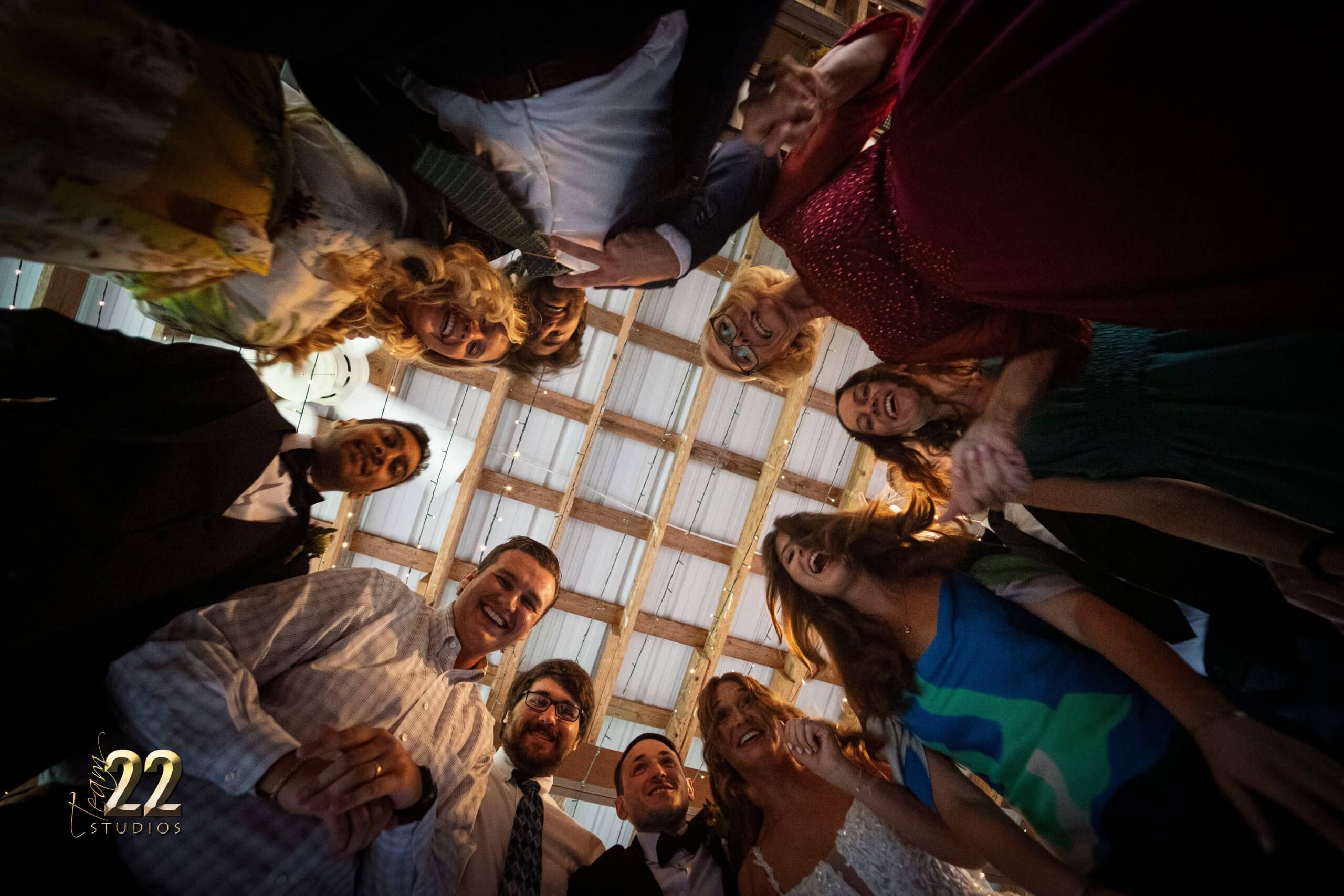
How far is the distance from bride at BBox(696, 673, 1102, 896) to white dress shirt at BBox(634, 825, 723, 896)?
11 centimetres

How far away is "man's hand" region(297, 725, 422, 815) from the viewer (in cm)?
173

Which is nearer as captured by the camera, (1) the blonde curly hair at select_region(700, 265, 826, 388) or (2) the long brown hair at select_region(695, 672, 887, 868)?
(1) the blonde curly hair at select_region(700, 265, 826, 388)

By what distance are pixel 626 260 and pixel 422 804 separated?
1894mm

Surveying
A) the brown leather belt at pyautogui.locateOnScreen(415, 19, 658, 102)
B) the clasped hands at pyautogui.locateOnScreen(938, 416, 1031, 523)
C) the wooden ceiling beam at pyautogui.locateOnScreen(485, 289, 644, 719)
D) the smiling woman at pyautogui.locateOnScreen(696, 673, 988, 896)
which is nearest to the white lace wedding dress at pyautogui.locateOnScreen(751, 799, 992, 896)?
the smiling woman at pyautogui.locateOnScreen(696, 673, 988, 896)

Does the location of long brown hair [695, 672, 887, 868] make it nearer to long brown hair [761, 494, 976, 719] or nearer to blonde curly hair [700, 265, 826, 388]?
long brown hair [761, 494, 976, 719]

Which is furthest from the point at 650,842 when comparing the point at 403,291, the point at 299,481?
the point at 403,291

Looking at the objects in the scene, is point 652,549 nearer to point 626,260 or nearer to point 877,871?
point 877,871

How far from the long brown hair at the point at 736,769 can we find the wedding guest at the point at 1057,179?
195cm

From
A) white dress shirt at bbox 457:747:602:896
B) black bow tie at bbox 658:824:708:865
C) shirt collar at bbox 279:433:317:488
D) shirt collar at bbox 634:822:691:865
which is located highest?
shirt collar at bbox 279:433:317:488

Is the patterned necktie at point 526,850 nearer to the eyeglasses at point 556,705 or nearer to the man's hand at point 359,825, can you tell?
Result: the eyeglasses at point 556,705

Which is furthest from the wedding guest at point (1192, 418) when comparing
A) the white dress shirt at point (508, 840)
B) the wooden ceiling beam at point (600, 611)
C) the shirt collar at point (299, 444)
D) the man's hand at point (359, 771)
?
the wooden ceiling beam at point (600, 611)

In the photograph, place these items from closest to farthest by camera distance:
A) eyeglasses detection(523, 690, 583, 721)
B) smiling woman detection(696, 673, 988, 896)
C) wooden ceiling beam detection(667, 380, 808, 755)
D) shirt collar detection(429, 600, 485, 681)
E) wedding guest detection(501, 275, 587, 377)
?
smiling woman detection(696, 673, 988, 896) < wedding guest detection(501, 275, 587, 377) < shirt collar detection(429, 600, 485, 681) < eyeglasses detection(523, 690, 583, 721) < wooden ceiling beam detection(667, 380, 808, 755)

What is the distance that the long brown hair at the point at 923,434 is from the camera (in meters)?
2.20

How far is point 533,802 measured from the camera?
2.88 meters
